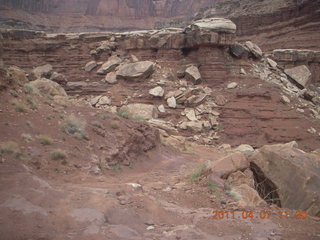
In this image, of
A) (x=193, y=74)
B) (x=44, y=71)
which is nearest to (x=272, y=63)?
(x=193, y=74)

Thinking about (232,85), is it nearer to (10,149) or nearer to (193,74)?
(193,74)

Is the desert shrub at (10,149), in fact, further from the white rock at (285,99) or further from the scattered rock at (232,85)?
the white rock at (285,99)

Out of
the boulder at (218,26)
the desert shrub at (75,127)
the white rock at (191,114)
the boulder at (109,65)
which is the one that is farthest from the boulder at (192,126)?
the desert shrub at (75,127)

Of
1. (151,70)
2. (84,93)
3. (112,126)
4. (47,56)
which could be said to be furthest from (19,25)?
(112,126)

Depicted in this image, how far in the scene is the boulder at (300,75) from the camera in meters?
22.7

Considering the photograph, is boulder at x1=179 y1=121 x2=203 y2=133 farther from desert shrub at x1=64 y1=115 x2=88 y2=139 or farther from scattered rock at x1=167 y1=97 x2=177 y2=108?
desert shrub at x1=64 y1=115 x2=88 y2=139

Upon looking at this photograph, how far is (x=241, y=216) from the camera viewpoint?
4.38m

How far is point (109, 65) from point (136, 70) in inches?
113

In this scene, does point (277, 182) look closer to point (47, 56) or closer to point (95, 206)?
point (95, 206)

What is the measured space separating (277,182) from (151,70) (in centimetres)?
1549

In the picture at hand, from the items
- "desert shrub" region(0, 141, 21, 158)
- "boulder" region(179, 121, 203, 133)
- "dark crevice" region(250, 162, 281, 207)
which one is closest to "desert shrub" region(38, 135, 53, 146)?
"desert shrub" region(0, 141, 21, 158)

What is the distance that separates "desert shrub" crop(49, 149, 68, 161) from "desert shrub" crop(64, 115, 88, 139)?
154 centimetres

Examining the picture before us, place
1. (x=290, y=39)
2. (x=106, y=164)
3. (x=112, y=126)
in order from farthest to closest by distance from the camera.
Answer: (x=290, y=39) < (x=112, y=126) < (x=106, y=164)
